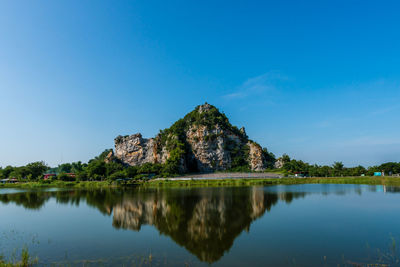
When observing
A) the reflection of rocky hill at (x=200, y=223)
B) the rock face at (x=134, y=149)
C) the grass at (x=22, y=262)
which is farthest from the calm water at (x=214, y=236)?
the rock face at (x=134, y=149)

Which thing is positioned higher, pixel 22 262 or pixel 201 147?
pixel 201 147

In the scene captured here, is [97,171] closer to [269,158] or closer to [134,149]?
[134,149]

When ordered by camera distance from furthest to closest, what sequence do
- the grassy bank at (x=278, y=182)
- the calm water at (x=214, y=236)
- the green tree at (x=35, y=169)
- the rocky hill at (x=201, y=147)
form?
the rocky hill at (x=201, y=147), the green tree at (x=35, y=169), the grassy bank at (x=278, y=182), the calm water at (x=214, y=236)

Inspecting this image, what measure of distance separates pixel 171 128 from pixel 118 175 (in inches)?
1532

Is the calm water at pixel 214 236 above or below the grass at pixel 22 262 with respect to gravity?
below

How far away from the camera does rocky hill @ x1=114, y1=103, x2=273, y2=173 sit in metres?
84.8

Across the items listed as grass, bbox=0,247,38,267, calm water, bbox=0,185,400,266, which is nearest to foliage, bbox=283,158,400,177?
calm water, bbox=0,185,400,266

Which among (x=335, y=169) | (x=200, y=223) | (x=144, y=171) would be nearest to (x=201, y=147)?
(x=144, y=171)

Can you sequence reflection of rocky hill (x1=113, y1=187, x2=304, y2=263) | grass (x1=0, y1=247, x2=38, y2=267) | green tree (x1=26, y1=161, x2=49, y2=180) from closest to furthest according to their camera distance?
grass (x1=0, y1=247, x2=38, y2=267) < reflection of rocky hill (x1=113, y1=187, x2=304, y2=263) < green tree (x1=26, y1=161, x2=49, y2=180)

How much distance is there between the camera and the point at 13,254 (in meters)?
10.7

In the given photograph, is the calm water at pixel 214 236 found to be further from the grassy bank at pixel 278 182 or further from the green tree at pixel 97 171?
the green tree at pixel 97 171

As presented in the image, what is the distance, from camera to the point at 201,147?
87875 millimetres

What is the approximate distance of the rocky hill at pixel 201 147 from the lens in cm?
8475

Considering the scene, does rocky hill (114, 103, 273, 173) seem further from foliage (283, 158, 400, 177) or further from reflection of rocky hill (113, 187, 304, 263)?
reflection of rocky hill (113, 187, 304, 263)
